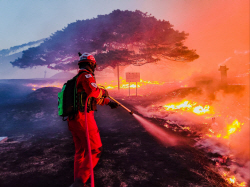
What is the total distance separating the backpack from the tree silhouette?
13311 mm

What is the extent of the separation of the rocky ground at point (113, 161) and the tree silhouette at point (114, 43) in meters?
11.3

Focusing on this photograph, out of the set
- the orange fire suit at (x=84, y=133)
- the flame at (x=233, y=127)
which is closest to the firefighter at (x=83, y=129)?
the orange fire suit at (x=84, y=133)

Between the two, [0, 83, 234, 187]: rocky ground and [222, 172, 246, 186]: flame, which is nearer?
[222, 172, 246, 186]: flame

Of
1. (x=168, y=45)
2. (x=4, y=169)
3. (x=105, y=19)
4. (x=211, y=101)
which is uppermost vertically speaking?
(x=105, y=19)

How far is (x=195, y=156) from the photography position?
3.70 metres

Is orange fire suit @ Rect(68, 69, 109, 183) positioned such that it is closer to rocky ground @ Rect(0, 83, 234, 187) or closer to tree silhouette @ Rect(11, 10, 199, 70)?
rocky ground @ Rect(0, 83, 234, 187)

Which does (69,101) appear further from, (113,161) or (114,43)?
(114,43)

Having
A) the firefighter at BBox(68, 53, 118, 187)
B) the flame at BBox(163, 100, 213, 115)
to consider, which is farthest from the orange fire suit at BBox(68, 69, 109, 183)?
the flame at BBox(163, 100, 213, 115)

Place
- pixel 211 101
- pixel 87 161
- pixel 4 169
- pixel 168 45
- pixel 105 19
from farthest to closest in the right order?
pixel 105 19
pixel 168 45
pixel 211 101
pixel 4 169
pixel 87 161

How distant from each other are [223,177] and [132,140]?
2.53m

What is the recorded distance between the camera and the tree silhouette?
1617cm

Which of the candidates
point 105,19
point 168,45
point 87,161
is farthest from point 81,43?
point 87,161

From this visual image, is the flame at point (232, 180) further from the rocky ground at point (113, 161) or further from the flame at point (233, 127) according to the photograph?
the flame at point (233, 127)

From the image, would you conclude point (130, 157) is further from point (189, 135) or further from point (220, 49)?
point (220, 49)
